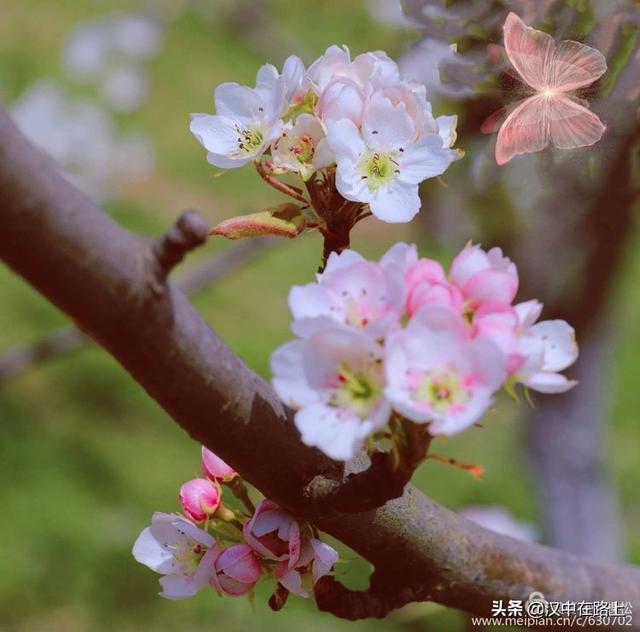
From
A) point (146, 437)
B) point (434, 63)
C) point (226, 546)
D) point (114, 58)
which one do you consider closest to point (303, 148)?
point (226, 546)

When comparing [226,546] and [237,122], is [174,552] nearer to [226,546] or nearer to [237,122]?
[226,546]

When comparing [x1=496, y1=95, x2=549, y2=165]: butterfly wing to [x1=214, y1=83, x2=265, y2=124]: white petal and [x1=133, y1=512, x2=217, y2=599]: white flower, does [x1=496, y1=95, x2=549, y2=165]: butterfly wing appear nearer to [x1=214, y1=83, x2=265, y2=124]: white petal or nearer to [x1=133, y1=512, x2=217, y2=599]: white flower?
[x1=214, y1=83, x2=265, y2=124]: white petal

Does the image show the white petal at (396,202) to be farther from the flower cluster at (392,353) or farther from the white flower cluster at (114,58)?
the white flower cluster at (114,58)

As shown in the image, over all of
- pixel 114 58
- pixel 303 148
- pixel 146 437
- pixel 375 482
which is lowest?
pixel 146 437

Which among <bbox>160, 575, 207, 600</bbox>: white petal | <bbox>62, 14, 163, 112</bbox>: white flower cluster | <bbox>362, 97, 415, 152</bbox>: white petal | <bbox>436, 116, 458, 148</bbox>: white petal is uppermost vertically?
<bbox>362, 97, 415, 152</bbox>: white petal

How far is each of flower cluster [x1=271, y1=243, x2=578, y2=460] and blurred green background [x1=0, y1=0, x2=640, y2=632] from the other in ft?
1.97

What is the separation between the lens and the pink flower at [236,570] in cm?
55

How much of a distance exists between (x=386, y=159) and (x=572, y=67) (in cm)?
19

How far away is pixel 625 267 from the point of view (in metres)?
1.58

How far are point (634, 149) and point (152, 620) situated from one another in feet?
4.55

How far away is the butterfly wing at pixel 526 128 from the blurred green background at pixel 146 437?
386 mm

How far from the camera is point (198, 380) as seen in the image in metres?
0.48

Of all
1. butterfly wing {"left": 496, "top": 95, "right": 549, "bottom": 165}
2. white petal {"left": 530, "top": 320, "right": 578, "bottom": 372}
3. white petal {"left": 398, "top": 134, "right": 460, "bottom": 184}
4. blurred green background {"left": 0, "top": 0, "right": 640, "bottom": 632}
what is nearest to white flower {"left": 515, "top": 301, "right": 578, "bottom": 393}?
white petal {"left": 530, "top": 320, "right": 578, "bottom": 372}

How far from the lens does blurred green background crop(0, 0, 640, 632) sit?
1.85 meters
